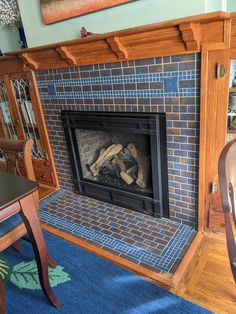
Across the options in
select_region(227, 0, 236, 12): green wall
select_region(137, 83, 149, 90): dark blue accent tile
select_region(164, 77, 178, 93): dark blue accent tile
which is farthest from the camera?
select_region(227, 0, 236, 12): green wall

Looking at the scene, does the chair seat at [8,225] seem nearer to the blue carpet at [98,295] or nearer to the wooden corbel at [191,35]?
the blue carpet at [98,295]

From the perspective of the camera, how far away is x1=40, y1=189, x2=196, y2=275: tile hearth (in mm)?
1685

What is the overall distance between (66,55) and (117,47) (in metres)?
0.49

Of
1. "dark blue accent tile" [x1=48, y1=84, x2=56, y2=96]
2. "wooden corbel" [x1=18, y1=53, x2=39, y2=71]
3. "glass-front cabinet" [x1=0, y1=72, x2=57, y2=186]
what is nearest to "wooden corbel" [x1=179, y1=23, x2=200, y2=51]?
"dark blue accent tile" [x1=48, y1=84, x2=56, y2=96]

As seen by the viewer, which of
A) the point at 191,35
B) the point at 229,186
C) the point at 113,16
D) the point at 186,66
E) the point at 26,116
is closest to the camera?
the point at 229,186

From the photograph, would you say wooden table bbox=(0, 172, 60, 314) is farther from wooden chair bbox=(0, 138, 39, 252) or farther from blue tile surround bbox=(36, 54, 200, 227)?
blue tile surround bbox=(36, 54, 200, 227)

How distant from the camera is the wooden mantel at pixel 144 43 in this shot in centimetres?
134

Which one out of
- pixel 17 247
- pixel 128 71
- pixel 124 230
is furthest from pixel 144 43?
pixel 17 247

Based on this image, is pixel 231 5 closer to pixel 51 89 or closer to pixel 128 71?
pixel 128 71

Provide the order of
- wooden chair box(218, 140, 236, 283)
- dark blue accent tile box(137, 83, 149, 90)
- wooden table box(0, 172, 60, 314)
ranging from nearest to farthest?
wooden chair box(218, 140, 236, 283)
wooden table box(0, 172, 60, 314)
dark blue accent tile box(137, 83, 149, 90)

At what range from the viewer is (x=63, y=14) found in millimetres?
1917

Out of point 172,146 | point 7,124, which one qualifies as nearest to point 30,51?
point 7,124

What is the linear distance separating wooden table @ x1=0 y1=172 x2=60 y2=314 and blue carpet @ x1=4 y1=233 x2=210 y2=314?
0.34ft

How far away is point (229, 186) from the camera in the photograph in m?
0.87
